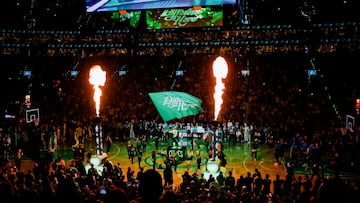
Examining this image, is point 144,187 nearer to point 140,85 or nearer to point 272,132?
point 272,132

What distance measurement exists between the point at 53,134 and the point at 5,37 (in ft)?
Answer: 22.9

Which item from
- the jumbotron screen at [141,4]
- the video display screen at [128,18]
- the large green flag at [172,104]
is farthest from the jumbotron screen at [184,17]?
the large green flag at [172,104]

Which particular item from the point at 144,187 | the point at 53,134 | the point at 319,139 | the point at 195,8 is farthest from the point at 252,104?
the point at 144,187

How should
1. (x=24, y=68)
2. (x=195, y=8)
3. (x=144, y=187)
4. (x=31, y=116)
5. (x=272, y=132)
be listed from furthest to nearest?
(x=24, y=68) < (x=272, y=132) < (x=31, y=116) < (x=195, y=8) < (x=144, y=187)

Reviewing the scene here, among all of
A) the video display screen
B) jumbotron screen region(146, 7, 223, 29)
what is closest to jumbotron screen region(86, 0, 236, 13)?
jumbotron screen region(146, 7, 223, 29)

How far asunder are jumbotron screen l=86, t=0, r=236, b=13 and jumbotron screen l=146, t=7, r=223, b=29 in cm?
77

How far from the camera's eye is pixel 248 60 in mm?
37531

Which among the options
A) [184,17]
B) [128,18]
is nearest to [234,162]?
[184,17]

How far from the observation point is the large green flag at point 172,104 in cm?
1576

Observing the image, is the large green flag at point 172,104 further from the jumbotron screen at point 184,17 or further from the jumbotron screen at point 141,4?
the jumbotron screen at point 141,4

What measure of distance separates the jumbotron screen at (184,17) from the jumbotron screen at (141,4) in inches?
30.3

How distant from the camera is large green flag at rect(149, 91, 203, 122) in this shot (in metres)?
15.8

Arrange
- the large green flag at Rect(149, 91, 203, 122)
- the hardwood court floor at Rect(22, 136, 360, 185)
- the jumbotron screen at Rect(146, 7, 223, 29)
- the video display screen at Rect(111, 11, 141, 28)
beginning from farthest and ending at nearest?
the video display screen at Rect(111, 11, 141, 28) → the jumbotron screen at Rect(146, 7, 223, 29) → the hardwood court floor at Rect(22, 136, 360, 185) → the large green flag at Rect(149, 91, 203, 122)

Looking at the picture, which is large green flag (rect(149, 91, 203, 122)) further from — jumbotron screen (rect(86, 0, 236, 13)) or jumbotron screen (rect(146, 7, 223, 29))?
jumbotron screen (rect(86, 0, 236, 13))
